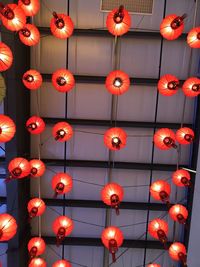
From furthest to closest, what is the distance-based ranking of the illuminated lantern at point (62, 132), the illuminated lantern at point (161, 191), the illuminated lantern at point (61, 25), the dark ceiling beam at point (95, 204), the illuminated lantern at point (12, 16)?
the dark ceiling beam at point (95, 204) → the illuminated lantern at point (62, 132) → the illuminated lantern at point (161, 191) → the illuminated lantern at point (61, 25) → the illuminated lantern at point (12, 16)

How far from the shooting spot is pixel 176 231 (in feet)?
14.6

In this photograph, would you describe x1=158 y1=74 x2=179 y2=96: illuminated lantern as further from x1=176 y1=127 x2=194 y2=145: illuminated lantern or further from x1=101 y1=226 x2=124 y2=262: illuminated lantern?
x1=101 y1=226 x2=124 y2=262: illuminated lantern

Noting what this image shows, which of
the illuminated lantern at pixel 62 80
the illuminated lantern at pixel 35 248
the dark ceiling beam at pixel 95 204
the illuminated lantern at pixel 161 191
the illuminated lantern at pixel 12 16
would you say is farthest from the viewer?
the dark ceiling beam at pixel 95 204

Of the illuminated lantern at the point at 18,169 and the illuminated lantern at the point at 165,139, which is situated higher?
the illuminated lantern at the point at 165,139

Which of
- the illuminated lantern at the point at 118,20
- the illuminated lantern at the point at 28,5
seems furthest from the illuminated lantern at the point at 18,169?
the illuminated lantern at the point at 118,20

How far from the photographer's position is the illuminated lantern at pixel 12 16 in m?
2.56

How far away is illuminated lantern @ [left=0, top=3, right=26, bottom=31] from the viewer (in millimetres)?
2557

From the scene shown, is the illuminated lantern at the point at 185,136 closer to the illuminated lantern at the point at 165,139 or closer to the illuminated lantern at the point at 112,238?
the illuminated lantern at the point at 165,139

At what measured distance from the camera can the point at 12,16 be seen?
2.57 metres

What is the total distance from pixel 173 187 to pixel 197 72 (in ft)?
5.44

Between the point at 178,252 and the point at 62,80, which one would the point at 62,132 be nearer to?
the point at 62,80

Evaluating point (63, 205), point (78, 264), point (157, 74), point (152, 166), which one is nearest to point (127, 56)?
point (157, 74)

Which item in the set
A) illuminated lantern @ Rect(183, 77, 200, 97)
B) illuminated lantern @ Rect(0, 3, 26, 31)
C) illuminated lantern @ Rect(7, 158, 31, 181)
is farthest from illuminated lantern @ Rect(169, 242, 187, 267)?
illuminated lantern @ Rect(0, 3, 26, 31)

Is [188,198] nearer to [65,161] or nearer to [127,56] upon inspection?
[65,161]
